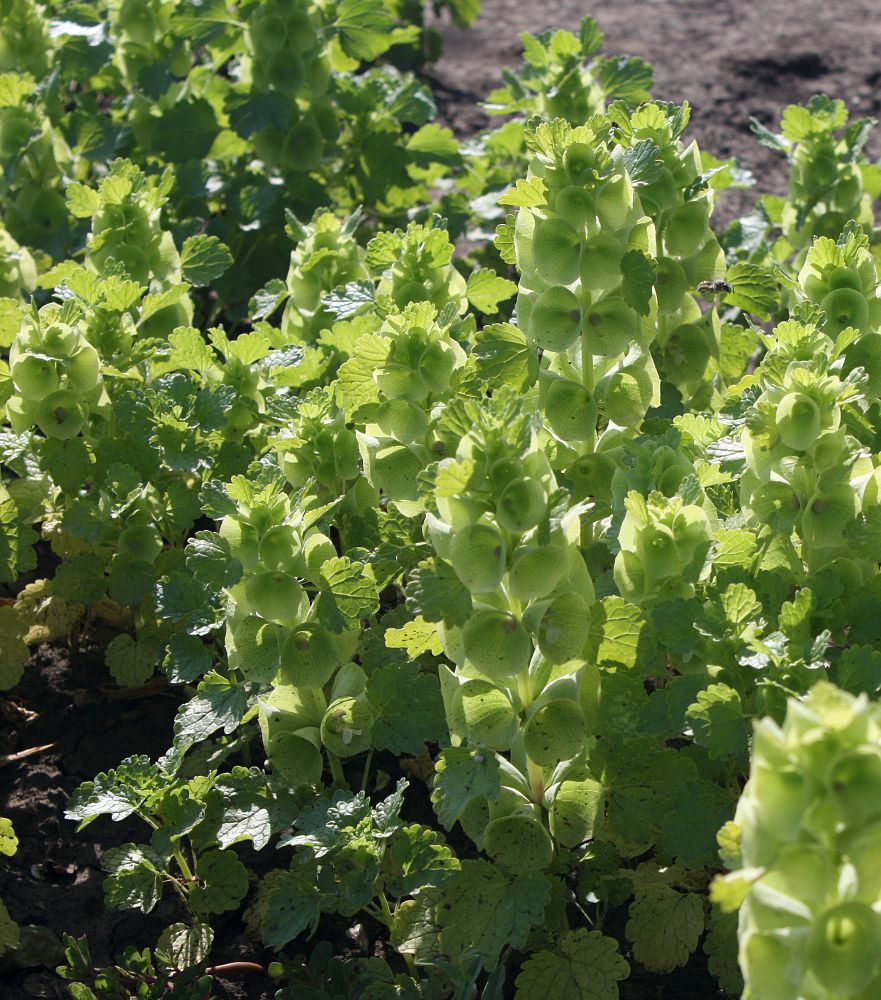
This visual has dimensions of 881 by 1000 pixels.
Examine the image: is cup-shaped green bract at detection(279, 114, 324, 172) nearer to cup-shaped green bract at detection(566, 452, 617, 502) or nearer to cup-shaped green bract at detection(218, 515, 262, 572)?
cup-shaped green bract at detection(566, 452, 617, 502)

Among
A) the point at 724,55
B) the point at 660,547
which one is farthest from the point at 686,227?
the point at 724,55

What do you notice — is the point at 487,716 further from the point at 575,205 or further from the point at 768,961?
the point at 575,205

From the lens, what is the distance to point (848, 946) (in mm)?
1127

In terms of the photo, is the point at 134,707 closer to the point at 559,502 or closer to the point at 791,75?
the point at 559,502

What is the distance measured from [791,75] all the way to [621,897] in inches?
156

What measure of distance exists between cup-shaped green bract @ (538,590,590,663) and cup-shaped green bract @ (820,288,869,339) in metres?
0.64

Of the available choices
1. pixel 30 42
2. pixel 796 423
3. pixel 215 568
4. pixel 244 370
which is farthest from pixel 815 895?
pixel 30 42

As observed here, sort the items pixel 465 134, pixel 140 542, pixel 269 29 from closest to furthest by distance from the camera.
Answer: pixel 140 542 < pixel 269 29 < pixel 465 134

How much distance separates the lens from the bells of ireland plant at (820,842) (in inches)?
44.1

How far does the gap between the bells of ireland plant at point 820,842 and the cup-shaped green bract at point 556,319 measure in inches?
33.6

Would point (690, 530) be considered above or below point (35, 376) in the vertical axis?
above

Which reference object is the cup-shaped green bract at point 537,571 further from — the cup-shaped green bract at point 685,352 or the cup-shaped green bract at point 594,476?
the cup-shaped green bract at point 685,352

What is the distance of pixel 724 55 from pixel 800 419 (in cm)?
384

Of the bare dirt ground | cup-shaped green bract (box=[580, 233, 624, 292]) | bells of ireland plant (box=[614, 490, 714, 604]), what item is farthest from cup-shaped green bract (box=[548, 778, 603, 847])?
the bare dirt ground
